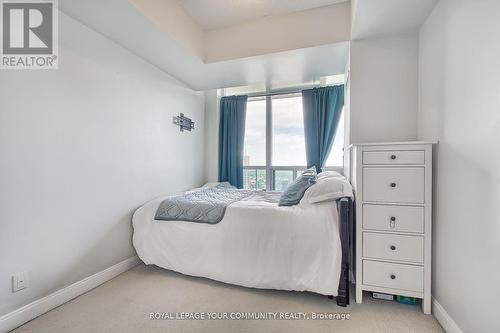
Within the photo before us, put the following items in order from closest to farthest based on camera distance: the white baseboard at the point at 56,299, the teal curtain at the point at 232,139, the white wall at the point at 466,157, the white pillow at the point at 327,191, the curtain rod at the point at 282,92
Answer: the white wall at the point at 466,157 → the white baseboard at the point at 56,299 → the white pillow at the point at 327,191 → the curtain rod at the point at 282,92 → the teal curtain at the point at 232,139

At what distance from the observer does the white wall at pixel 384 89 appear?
193cm

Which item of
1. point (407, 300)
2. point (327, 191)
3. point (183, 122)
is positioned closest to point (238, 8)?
point (183, 122)

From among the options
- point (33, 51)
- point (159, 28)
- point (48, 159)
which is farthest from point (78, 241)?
point (159, 28)

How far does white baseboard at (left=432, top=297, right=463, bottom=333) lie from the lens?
1.30 metres

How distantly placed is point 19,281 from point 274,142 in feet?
11.1

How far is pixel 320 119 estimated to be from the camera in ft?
11.4

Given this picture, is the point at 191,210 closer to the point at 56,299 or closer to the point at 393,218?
the point at 56,299

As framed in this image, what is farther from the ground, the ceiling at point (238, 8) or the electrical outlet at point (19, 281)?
the ceiling at point (238, 8)

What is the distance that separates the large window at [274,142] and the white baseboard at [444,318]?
A: 2.41 metres

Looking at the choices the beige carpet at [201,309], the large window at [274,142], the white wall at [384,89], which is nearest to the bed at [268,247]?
the beige carpet at [201,309]

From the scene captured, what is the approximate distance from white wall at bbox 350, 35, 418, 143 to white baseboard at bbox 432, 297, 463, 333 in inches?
51.6

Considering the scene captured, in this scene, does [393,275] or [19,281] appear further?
[393,275]

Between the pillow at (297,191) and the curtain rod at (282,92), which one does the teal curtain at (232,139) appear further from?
the pillow at (297,191)

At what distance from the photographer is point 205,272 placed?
6.49 feet
